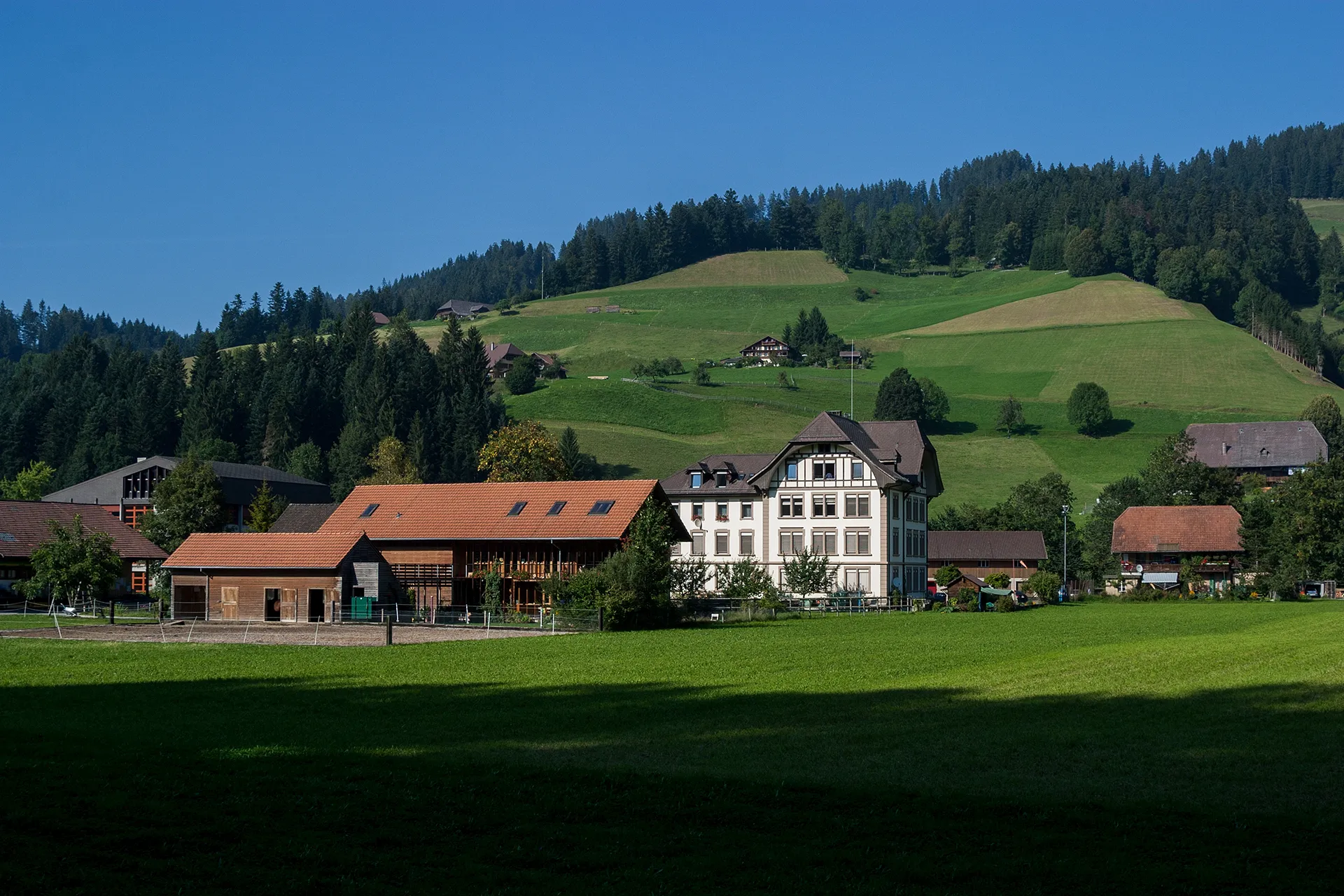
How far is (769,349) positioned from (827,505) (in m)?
106

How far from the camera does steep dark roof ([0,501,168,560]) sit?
7375 cm

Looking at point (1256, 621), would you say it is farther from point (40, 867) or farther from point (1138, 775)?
point (40, 867)

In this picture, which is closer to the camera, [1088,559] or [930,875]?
[930,875]

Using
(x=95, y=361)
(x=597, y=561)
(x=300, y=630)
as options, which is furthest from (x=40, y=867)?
(x=95, y=361)

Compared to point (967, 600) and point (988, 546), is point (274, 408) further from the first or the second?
point (967, 600)

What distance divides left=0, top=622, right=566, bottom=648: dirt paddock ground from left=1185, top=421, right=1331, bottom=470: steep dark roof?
99789mm

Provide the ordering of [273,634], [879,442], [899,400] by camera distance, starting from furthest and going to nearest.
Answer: [899,400], [879,442], [273,634]

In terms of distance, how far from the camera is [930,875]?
39.2ft

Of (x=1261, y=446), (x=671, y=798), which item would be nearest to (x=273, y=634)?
(x=671, y=798)

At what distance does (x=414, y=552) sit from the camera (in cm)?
6756

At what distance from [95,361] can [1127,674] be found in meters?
155

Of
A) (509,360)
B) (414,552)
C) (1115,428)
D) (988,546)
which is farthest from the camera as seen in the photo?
(509,360)

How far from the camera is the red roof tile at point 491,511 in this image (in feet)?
208

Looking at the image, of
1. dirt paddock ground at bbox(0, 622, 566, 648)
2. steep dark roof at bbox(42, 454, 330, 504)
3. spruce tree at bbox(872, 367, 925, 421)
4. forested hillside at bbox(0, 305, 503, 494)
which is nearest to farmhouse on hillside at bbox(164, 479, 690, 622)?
dirt paddock ground at bbox(0, 622, 566, 648)
